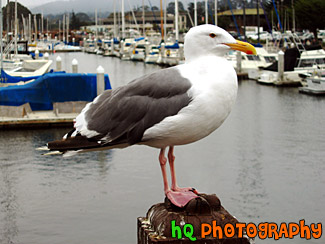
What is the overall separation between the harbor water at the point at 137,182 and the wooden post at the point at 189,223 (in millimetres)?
8963

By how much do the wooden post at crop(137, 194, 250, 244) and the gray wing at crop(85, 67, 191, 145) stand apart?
2.34 feet

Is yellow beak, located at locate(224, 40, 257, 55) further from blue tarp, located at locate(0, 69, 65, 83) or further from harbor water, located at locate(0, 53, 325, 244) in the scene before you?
blue tarp, located at locate(0, 69, 65, 83)

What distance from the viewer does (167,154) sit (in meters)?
8.77

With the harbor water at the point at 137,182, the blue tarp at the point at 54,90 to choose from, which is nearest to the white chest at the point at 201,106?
the harbor water at the point at 137,182

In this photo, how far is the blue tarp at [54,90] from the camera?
25.2 metres

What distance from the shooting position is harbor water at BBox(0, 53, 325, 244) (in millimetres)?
14266

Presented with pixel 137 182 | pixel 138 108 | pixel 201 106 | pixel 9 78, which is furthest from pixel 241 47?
pixel 9 78

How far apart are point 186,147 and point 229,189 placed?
5221 mm

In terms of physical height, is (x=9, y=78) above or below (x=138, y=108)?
below

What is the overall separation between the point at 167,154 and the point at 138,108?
391 cm

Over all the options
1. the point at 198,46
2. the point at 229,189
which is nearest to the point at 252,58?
the point at 229,189

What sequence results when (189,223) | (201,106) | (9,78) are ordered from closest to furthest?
1. (189,223)
2. (201,106)
3. (9,78)

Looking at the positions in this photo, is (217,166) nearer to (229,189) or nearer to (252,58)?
(229,189)

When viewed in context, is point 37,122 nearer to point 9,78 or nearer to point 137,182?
point 137,182
